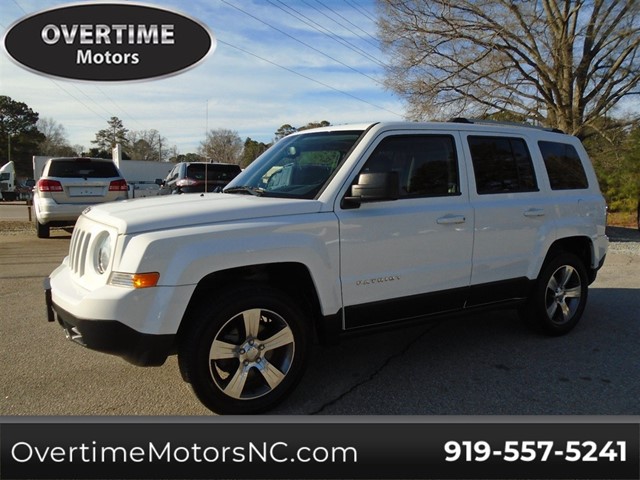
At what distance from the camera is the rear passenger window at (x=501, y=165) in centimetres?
416

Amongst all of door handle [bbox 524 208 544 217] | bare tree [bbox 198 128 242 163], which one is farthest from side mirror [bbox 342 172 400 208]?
bare tree [bbox 198 128 242 163]

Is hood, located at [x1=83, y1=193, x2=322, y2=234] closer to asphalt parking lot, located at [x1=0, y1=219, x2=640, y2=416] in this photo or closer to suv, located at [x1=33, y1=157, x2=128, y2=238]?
asphalt parking lot, located at [x1=0, y1=219, x2=640, y2=416]

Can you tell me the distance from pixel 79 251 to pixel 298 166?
5.65 ft

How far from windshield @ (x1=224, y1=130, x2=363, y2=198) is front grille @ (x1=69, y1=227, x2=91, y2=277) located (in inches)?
46.7

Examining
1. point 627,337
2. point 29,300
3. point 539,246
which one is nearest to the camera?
point 539,246

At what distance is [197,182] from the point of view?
12.3m

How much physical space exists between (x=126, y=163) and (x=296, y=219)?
39.3 metres

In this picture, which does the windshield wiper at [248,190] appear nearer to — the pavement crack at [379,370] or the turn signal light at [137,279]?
the turn signal light at [137,279]

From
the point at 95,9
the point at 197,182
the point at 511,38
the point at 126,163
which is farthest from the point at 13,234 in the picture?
the point at 126,163

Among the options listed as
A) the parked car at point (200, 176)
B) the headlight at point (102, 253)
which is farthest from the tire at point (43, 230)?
the headlight at point (102, 253)

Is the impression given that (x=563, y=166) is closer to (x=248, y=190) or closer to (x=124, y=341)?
(x=248, y=190)

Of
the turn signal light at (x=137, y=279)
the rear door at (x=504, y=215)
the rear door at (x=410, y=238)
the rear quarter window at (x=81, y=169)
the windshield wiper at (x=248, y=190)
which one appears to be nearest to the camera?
the turn signal light at (x=137, y=279)

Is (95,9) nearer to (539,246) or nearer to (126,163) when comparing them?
(539,246)

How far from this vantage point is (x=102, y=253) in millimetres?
3039
